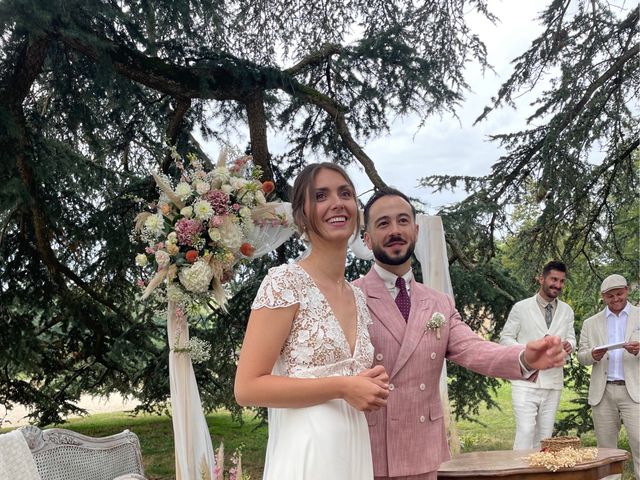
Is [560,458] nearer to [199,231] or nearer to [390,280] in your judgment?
[390,280]

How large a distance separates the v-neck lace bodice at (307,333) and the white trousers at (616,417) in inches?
182

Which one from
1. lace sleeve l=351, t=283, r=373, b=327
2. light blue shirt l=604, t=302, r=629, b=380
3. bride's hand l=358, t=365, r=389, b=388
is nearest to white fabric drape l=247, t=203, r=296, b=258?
light blue shirt l=604, t=302, r=629, b=380

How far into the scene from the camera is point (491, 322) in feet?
24.6

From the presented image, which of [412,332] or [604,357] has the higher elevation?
[604,357]

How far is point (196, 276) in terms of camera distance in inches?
167

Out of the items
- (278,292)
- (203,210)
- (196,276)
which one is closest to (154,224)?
(203,210)

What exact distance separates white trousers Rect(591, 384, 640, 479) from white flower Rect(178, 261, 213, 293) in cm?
367

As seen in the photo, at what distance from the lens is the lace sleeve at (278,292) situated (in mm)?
1699

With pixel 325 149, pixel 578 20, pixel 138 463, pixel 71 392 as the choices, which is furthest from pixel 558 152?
pixel 71 392

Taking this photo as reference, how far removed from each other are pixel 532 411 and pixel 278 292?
436cm

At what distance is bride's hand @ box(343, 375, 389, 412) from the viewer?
158 cm

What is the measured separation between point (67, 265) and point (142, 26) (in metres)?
3.12

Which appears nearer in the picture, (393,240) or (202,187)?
(393,240)

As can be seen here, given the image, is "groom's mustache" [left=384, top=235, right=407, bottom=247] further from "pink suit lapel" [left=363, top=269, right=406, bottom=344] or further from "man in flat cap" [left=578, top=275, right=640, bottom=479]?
"man in flat cap" [left=578, top=275, right=640, bottom=479]
